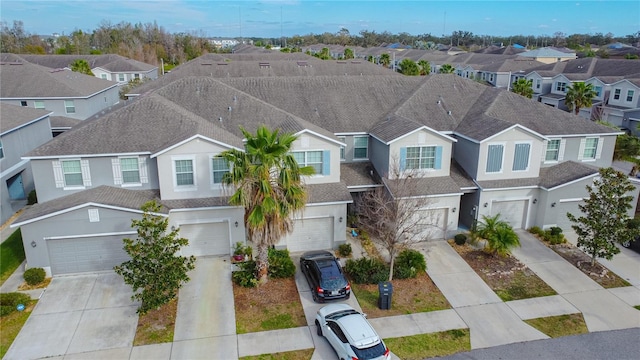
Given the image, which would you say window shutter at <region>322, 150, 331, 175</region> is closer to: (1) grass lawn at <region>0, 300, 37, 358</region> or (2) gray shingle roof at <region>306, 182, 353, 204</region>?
(2) gray shingle roof at <region>306, 182, 353, 204</region>

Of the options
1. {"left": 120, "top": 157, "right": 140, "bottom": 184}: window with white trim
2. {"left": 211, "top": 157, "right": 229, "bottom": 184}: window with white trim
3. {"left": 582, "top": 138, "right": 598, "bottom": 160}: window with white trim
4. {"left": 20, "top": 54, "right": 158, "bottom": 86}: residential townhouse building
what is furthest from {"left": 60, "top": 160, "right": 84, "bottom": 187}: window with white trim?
{"left": 20, "top": 54, "right": 158, "bottom": 86}: residential townhouse building

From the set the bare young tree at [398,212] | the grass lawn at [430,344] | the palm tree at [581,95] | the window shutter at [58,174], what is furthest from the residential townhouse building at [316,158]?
the palm tree at [581,95]

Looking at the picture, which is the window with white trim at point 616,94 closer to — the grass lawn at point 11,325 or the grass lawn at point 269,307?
the grass lawn at point 269,307

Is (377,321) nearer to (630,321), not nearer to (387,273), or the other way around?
(387,273)

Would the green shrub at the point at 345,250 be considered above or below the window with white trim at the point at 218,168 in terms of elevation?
below

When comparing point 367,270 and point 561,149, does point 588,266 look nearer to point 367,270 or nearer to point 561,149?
point 561,149
